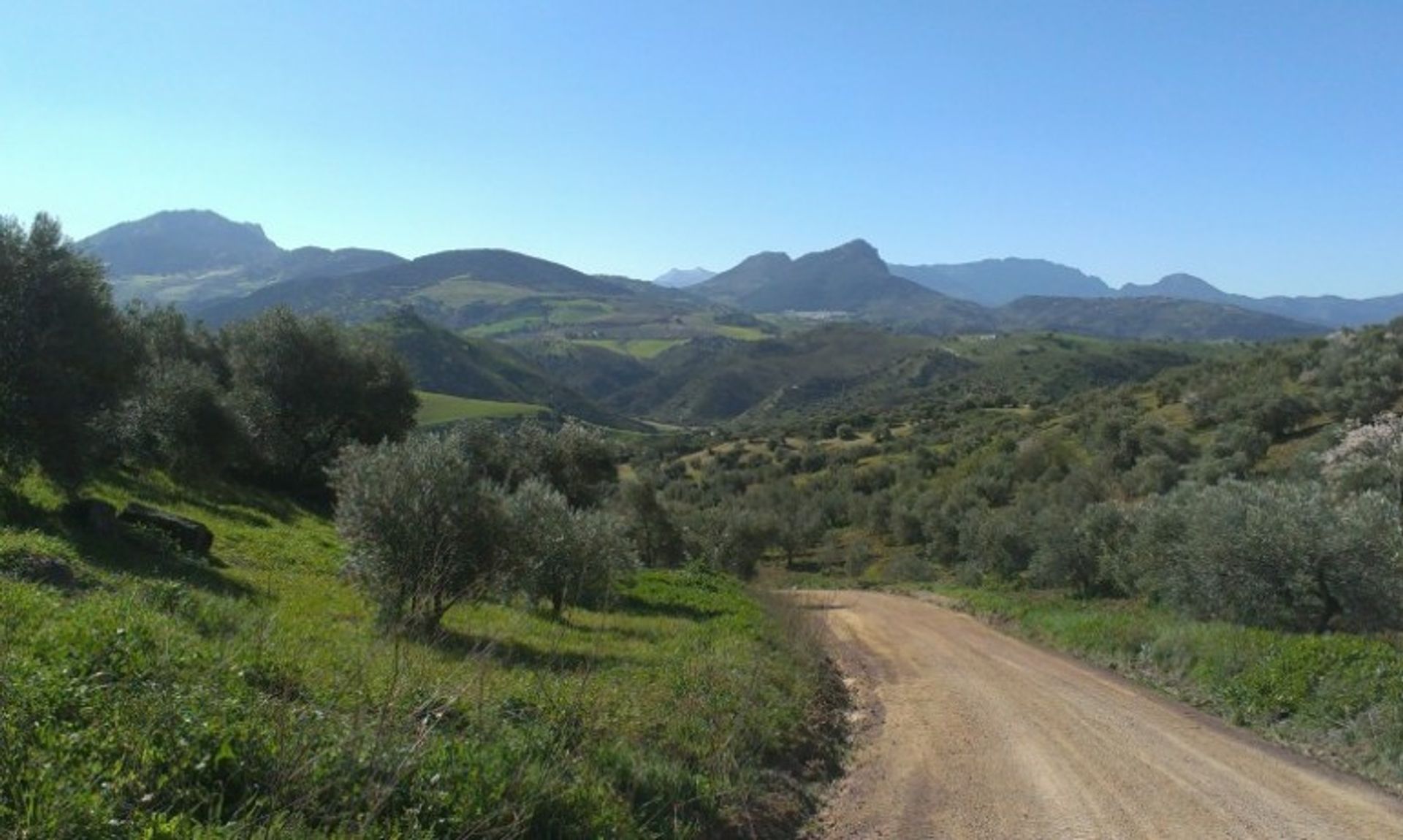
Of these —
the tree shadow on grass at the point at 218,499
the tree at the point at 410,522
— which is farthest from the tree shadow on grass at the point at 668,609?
the tree shadow on grass at the point at 218,499

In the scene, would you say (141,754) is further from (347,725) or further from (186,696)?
(347,725)

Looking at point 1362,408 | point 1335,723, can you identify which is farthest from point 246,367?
point 1362,408

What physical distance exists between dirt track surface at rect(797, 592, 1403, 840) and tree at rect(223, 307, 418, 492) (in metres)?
31.2

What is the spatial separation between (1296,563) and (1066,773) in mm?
12213

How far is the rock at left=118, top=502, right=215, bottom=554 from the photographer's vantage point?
63.1ft

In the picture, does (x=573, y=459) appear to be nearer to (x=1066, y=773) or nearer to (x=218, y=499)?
(x=218, y=499)

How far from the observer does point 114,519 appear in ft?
60.6

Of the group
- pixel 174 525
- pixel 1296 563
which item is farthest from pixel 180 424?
pixel 1296 563

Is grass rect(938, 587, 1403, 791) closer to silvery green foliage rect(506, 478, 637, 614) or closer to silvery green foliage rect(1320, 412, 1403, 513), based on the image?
silvery green foliage rect(506, 478, 637, 614)

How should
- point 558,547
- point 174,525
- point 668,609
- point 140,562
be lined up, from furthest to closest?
point 668,609 < point 558,547 < point 174,525 < point 140,562

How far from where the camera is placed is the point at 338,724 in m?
6.77

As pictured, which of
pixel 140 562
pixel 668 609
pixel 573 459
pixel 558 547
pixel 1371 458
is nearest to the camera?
pixel 140 562

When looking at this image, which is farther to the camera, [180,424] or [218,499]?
[218,499]

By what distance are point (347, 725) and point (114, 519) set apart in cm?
1550
